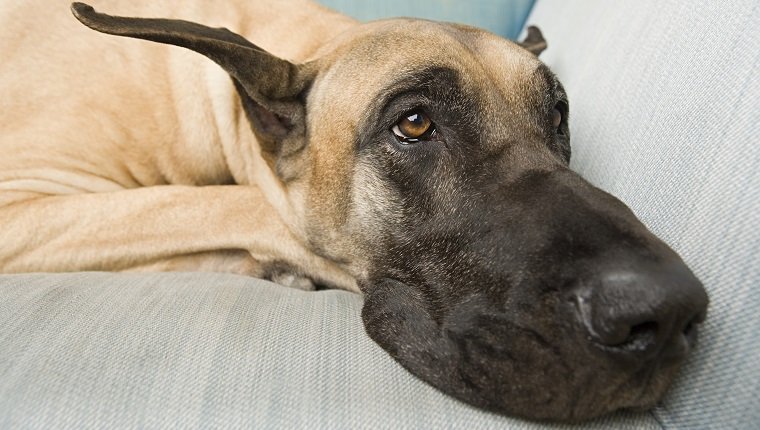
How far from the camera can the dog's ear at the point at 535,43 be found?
2.14 meters

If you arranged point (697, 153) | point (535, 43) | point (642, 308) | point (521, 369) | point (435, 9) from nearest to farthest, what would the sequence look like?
point (642, 308)
point (521, 369)
point (697, 153)
point (535, 43)
point (435, 9)

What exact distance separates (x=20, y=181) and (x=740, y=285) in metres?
1.95

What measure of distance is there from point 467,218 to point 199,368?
0.60m

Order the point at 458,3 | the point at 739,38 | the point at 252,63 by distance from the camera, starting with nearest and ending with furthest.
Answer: the point at 739,38 < the point at 252,63 < the point at 458,3

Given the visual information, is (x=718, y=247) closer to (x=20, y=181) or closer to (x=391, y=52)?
(x=391, y=52)

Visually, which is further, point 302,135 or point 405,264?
point 302,135

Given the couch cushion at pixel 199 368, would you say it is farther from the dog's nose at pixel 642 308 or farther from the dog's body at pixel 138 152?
the dog's body at pixel 138 152

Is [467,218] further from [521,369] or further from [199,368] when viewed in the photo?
[199,368]

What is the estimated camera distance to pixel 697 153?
1.16m

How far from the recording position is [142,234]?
5.49 ft

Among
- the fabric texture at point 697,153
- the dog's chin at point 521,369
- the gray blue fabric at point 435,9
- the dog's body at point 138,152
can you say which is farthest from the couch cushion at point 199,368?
the gray blue fabric at point 435,9

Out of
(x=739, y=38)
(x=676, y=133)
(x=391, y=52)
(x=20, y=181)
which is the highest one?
(x=739, y=38)

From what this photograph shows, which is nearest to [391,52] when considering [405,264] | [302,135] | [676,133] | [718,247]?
[302,135]

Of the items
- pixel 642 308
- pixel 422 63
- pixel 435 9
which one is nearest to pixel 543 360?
pixel 642 308
